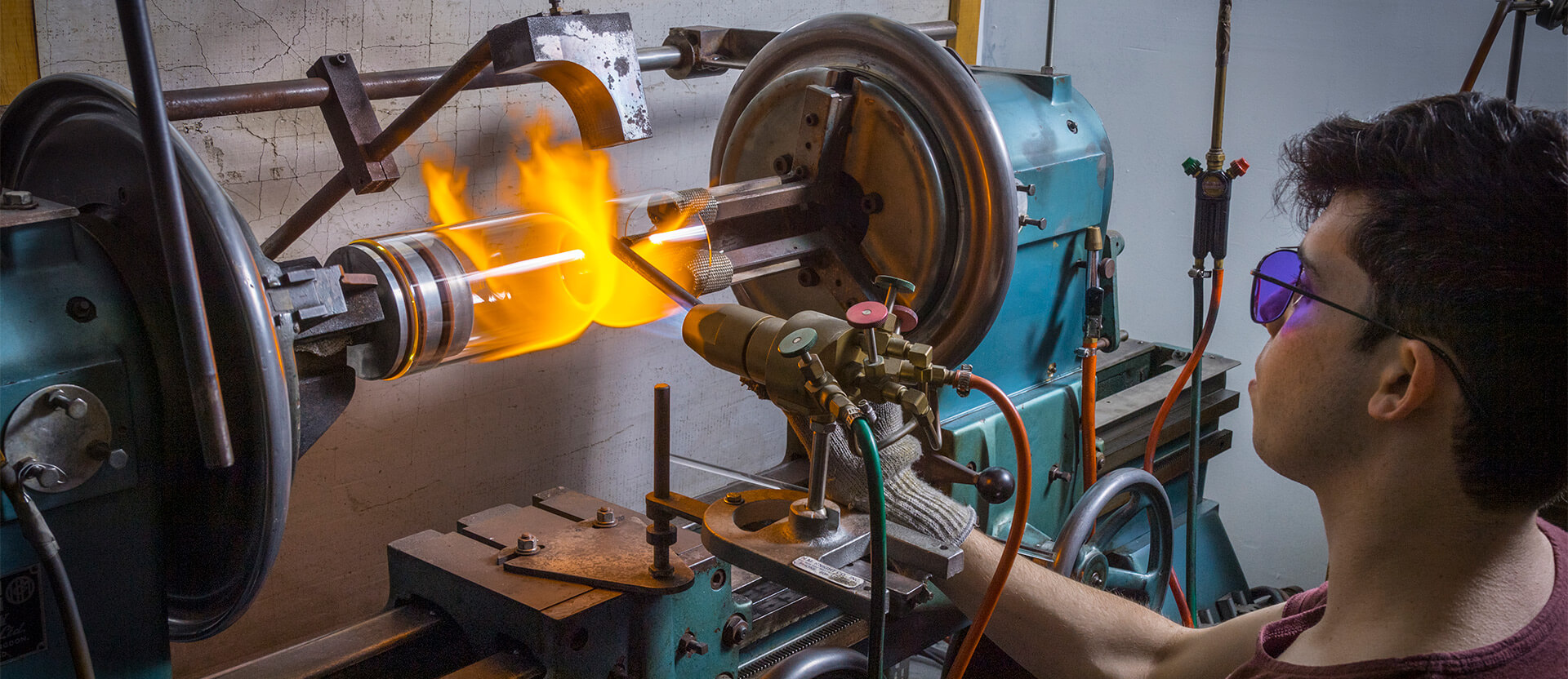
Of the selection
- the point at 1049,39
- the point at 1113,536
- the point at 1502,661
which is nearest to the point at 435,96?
the point at 1502,661

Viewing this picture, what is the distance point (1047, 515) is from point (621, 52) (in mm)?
1134

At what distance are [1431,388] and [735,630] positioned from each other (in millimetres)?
787

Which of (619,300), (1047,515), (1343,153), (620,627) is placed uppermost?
(1343,153)

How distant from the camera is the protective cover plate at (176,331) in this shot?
2.92 feet

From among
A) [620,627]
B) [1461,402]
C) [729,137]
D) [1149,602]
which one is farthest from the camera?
[1149,602]

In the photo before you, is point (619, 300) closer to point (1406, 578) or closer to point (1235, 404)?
point (1406, 578)

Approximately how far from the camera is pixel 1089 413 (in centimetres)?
199

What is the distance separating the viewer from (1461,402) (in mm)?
978

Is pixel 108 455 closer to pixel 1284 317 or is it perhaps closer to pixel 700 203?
pixel 700 203

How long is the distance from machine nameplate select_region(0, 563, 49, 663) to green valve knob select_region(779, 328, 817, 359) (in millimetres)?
662

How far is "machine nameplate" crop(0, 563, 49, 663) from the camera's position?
0.91 meters

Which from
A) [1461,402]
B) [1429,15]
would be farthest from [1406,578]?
[1429,15]

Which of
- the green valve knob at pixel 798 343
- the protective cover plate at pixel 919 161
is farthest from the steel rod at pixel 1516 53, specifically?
the green valve knob at pixel 798 343

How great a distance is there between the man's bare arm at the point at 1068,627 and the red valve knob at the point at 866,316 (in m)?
0.52
